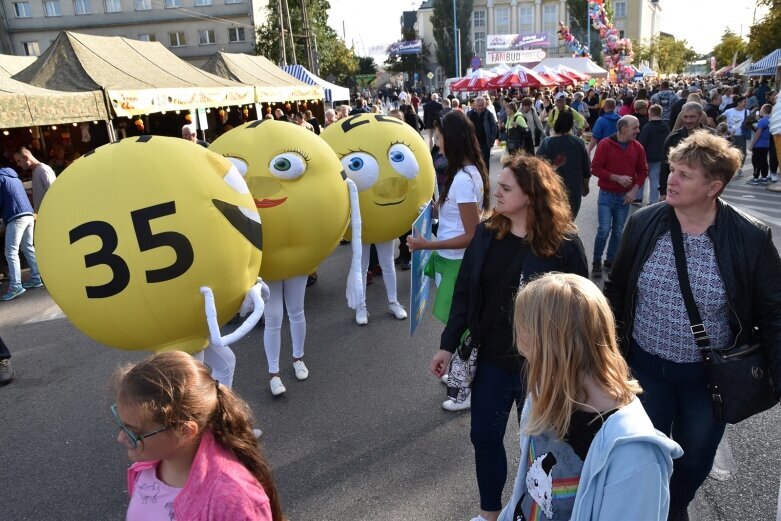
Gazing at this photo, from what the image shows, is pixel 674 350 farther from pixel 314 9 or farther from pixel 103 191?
pixel 314 9

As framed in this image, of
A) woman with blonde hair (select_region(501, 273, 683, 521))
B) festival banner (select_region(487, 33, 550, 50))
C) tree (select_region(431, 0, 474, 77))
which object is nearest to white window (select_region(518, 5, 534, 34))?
tree (select_region(431, 0, 474, 77))

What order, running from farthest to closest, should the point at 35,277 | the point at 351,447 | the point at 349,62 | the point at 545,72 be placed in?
the point at 349,62 < the point at 545,72 < the point at 35,277 < the point at 351,447

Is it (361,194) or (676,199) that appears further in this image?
(361,194)

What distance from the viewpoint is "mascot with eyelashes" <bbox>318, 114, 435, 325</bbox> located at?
437cm

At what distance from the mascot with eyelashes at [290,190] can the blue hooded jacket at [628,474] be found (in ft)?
7.77

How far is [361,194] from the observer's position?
4.39m

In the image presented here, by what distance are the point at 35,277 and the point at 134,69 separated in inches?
211

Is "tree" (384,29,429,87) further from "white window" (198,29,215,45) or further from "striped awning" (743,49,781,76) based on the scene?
"striped awning" (743,49,781,76)

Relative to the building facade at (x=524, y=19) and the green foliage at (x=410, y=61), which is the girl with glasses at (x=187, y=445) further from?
the green foliage at (x=410, y=61)

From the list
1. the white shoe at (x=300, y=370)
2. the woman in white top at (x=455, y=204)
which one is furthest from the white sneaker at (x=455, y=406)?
the white shoe at (x=300, y=370)

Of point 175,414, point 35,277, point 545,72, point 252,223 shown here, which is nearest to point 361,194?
point 252,223

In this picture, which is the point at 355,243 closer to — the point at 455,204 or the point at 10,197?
the point at 455,204

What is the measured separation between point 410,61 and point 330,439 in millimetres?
78436

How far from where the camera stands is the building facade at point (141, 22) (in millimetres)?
50750
